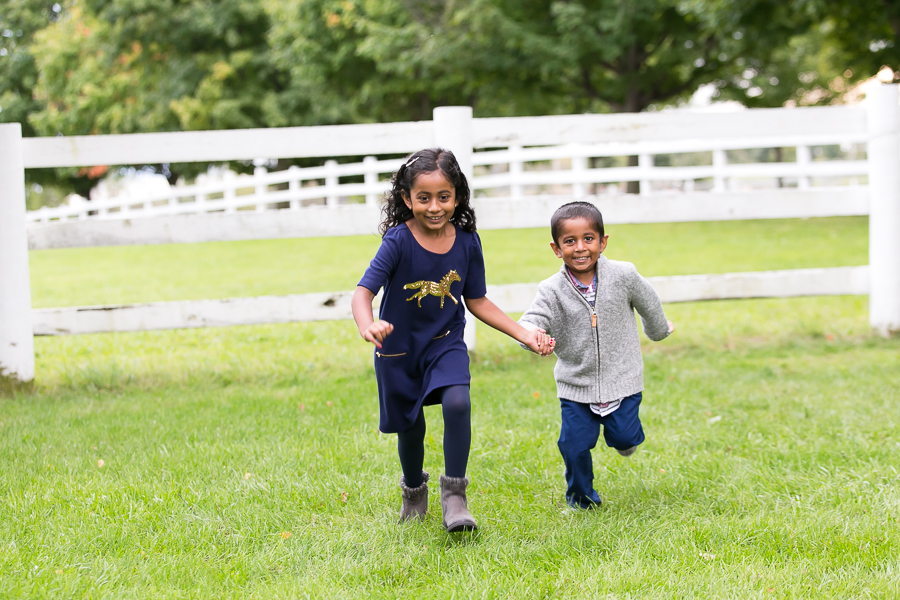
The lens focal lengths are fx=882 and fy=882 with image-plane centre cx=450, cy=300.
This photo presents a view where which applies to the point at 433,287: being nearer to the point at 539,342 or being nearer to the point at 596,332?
the point at 539,342

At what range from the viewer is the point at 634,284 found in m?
3.29

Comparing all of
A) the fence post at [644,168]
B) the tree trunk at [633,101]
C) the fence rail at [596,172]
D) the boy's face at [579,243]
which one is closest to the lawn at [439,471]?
the boy's face at [579,243]

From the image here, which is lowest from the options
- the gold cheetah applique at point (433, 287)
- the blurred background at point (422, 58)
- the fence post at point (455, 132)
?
the gold cheetah applique at point (433, 287)

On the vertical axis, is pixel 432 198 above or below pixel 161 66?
below

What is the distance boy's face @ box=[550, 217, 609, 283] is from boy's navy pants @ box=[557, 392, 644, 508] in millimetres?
526

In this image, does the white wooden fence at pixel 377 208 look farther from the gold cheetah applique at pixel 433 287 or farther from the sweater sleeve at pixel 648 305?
the gold cheetah applique at pixel 433 287

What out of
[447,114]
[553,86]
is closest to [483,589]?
[447,114]

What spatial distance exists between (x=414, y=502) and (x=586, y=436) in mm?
667

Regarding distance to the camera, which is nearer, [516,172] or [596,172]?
[596,172]

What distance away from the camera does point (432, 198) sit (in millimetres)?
2887

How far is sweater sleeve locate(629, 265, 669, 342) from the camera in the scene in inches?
129

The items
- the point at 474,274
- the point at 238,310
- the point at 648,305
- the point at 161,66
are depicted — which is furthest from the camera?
the point at 161,66

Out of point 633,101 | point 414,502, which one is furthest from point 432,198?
point 633,101

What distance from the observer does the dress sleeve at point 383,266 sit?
2846mm
